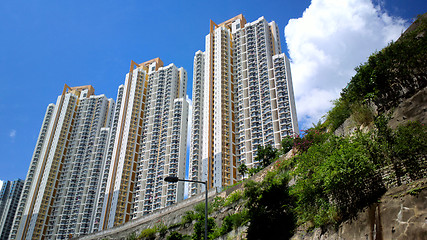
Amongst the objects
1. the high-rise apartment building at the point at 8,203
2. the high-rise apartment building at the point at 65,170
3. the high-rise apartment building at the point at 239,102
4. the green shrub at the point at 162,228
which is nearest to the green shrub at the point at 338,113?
the green shrub at the point at 162,228

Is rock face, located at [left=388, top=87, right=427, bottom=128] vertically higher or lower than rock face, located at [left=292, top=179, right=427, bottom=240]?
higher

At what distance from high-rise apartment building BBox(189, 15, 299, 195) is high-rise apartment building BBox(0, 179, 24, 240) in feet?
319

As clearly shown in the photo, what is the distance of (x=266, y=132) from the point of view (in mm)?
75125

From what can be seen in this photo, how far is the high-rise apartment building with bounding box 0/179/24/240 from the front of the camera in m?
127

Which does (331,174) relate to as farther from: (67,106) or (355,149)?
(67,106)

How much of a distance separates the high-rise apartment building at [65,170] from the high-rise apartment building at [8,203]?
4075 cm

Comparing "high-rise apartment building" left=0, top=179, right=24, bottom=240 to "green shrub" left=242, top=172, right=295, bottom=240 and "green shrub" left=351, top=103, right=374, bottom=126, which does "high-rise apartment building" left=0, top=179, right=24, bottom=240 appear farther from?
"green shrub" left=351, top=103, right=374, bottom=126

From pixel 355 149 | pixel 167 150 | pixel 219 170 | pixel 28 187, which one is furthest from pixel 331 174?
pixel 28 187

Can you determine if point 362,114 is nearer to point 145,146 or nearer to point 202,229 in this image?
point 202,229

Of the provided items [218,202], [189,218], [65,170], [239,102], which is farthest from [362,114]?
[65,170]

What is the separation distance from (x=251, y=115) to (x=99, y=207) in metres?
52.2

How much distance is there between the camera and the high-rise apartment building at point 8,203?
127m

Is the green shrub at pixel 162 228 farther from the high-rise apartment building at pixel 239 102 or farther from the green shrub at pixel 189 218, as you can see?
the high-rise apartment building at pixel 239 102

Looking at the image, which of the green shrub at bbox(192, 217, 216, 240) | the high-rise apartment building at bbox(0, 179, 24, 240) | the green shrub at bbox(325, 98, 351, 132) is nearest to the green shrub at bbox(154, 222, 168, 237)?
the green shrub at bbox(192, 217, 216, 240)
